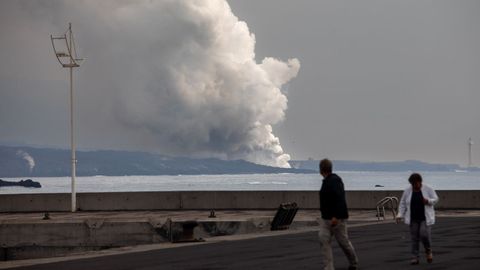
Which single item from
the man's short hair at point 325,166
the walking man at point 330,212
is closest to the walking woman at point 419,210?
the walking man at point 330,212

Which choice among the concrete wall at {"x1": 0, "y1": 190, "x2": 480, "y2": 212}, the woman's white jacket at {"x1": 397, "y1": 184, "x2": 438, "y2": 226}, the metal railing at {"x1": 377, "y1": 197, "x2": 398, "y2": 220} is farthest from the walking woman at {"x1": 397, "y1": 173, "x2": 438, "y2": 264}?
the concrete wall at {"x1": 0, "y1": 190, "x2": 480, "y2": 212}

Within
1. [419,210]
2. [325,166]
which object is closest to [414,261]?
[419,210]

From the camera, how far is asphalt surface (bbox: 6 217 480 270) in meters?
20.8

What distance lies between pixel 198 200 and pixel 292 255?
23.0 meters

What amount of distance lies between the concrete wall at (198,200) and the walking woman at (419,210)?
2230 centimetres

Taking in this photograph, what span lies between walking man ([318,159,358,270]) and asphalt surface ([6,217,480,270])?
1.41 meters

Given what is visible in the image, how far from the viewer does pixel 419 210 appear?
21.0 meters

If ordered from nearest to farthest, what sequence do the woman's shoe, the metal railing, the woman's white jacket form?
the woman's shoe, the woman's white jacket, the metal railing

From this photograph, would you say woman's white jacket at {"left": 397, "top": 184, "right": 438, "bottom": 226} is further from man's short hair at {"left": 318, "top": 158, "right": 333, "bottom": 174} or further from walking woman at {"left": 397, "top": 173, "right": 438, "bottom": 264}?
man's short hair at {"left": 318, "top": 158, "right": 333, "bottom": 174}

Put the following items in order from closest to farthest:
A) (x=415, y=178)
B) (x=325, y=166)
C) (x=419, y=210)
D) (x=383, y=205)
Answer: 1. (x=325, y=166)
2. (x=415, y=178)
3. (x=419, y=210)
4. (x=383, y=205)

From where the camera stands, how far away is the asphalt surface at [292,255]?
2077cm

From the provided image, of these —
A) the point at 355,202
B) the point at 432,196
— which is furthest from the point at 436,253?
the point at 355,202

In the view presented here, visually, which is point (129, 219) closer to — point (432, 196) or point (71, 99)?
point (71, 99)

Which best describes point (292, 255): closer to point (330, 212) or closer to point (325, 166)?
point (330, 212)
